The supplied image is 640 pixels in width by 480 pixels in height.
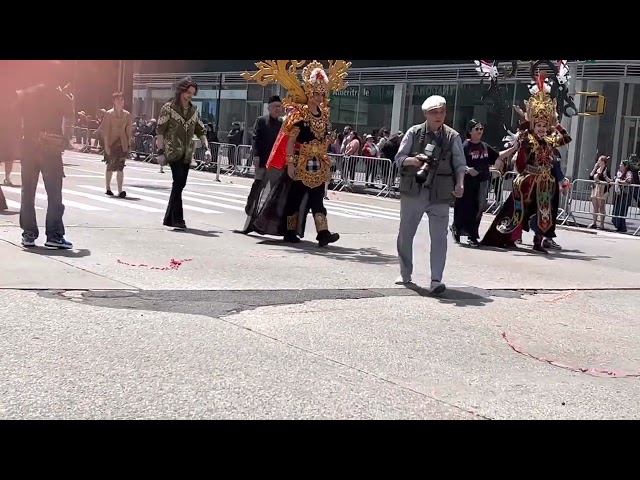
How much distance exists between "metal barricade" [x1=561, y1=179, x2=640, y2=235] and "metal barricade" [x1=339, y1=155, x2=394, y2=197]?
17.6ft

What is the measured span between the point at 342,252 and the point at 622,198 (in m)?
9.20

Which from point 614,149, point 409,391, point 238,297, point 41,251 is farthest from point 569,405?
point 614,149

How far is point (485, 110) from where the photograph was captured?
27.1 meters

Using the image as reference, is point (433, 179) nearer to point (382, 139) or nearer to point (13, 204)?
point (13, 204)

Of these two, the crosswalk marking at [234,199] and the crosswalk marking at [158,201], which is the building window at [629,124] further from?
the crosswalk marking at [158,201]

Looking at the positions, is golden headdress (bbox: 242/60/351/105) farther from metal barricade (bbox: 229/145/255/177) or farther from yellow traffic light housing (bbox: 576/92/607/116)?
metal barricade (bbox: 229/145/255/177)

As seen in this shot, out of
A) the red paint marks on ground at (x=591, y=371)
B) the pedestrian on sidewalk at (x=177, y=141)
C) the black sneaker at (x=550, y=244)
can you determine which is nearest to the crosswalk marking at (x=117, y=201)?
the pedestrian on sidewalk at (x=177, y=141)

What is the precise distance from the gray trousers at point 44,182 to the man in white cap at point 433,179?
3558 millimetres

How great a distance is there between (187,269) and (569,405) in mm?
4773

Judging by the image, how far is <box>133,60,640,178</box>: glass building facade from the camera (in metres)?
24.0

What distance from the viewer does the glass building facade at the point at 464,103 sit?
78.9 ft

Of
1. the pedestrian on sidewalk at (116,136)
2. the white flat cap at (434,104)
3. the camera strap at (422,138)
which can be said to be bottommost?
the pedestrian on sidewalk at (116,136)

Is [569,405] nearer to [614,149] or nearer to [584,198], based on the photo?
[584,198]

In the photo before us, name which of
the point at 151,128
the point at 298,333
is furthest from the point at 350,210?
the point at 151,128
